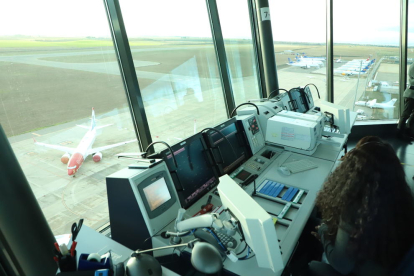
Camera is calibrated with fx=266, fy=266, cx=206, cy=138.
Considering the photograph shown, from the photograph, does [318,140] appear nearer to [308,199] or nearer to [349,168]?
[308,199]

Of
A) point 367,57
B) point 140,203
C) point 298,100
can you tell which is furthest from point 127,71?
point 367,57

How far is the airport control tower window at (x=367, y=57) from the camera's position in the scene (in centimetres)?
430

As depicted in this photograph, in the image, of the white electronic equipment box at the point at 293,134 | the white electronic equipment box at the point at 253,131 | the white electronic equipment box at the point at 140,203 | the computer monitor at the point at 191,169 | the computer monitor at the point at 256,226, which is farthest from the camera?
the white electronic equipment box at the point at 253,131

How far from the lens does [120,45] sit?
2381 millimetres

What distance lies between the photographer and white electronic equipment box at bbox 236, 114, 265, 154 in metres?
2.68

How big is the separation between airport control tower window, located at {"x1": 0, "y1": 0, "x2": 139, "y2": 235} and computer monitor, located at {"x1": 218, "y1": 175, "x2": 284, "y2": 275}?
168 centimetres

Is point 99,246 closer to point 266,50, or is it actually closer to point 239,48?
point 239,48

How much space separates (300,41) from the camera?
4.70m

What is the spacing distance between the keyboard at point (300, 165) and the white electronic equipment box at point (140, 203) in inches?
45.1

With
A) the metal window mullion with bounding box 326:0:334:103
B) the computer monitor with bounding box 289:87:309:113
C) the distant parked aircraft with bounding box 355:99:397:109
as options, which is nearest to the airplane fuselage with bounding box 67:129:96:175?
the computer monitor with bounding box 289:87:309:113

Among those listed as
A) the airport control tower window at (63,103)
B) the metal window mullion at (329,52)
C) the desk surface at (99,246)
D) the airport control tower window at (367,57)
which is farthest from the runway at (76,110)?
the airport control tower window at (367,57)

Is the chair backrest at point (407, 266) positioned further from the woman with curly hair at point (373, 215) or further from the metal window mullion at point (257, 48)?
the metal window mullion at point (257, 48)

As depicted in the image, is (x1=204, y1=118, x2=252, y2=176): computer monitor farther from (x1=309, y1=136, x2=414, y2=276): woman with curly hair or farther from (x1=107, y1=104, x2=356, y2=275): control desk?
(x1=309, y1=136, x2=414, y2=276): woman with curly hair

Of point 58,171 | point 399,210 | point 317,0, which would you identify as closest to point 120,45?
point 58,171
